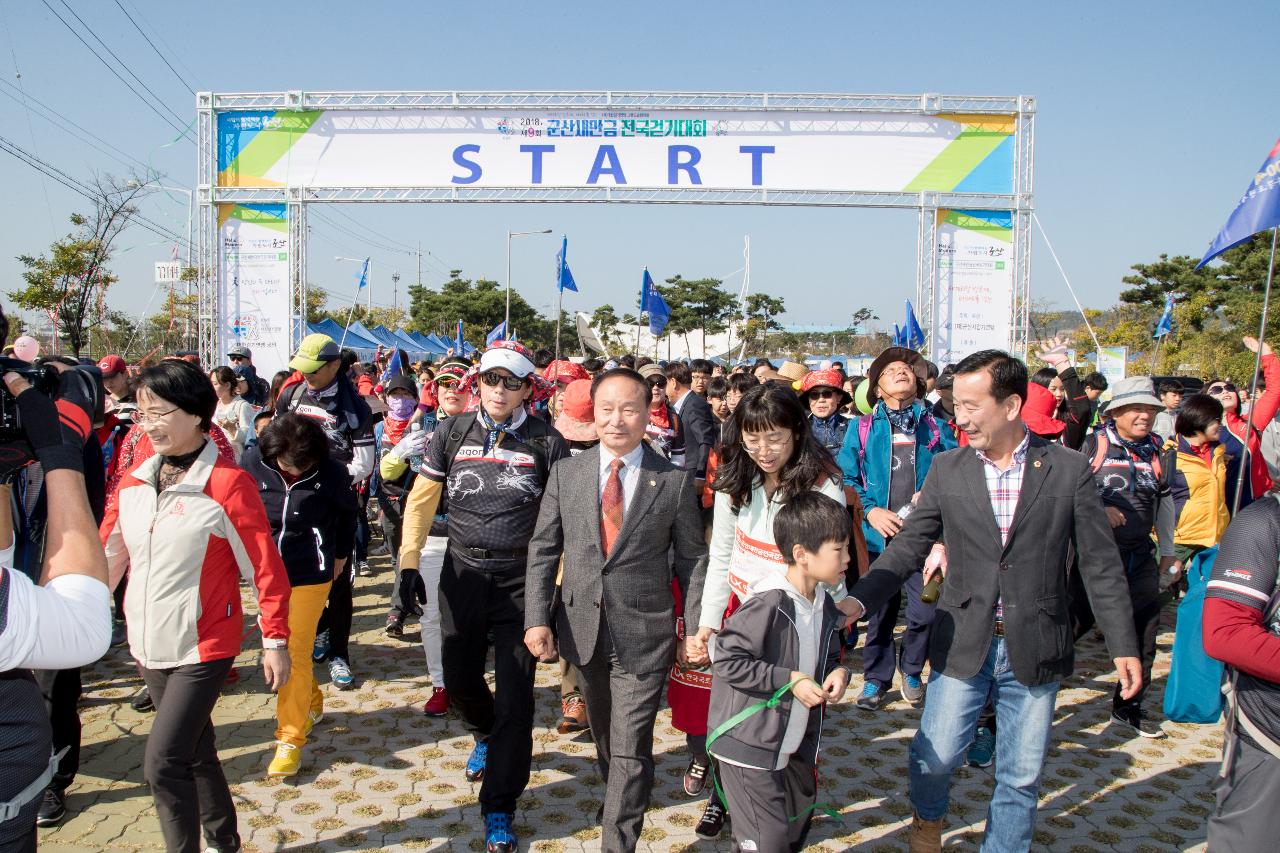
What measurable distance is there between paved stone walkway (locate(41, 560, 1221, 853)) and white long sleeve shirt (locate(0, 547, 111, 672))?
2311mm

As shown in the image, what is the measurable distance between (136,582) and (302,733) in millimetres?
1526

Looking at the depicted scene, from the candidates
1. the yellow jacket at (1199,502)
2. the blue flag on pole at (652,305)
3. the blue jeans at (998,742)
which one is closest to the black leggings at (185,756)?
the blue jeans at (998,742)

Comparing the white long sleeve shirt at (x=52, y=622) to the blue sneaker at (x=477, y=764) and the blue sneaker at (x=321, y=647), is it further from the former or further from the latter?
the blue sneaker at (x=321, y=647)

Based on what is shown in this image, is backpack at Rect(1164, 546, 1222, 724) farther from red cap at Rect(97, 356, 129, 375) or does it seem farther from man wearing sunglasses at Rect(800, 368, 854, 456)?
red cap at Rect(97, 356, 129, 375)

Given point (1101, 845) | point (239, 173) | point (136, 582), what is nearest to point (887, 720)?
point (1101, 845)

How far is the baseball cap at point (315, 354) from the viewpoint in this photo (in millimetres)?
5516

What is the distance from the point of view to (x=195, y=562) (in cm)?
316

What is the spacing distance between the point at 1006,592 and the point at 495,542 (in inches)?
82.1

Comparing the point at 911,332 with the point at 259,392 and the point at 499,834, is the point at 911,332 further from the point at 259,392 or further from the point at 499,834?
the point at 499,834

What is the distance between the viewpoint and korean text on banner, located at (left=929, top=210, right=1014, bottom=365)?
15539 millimetres

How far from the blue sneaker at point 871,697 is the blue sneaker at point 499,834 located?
258 centimetres

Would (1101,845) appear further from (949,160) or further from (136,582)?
(949,160)

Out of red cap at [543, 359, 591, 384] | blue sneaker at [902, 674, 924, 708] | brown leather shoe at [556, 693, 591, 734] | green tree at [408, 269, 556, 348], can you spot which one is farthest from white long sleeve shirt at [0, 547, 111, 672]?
green tree at [408, 269, 556, 348]

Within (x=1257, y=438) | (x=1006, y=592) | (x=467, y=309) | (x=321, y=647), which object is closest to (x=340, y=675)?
(x=321, y=647)
